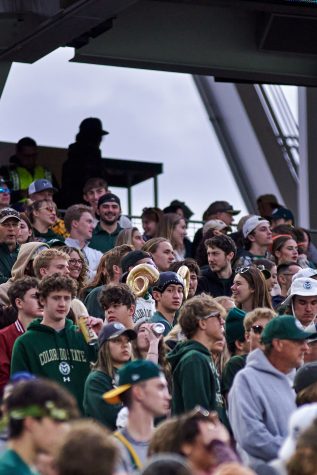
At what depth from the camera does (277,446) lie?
31.6 feet

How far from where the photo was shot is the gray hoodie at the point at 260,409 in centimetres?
970

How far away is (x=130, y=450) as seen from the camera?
893cm

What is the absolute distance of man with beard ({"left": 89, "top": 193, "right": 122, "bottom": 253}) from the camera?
16688 millimetres

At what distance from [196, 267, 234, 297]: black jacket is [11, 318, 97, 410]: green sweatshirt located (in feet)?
12.8

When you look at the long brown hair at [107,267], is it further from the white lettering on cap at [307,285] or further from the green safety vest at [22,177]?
the green safety vest at [22,177]

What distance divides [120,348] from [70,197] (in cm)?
908

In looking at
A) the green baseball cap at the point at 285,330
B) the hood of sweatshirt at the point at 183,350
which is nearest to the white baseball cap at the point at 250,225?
the hood of sweatshirt at the point at 183,350

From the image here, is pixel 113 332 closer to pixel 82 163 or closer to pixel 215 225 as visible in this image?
pixel 215 225

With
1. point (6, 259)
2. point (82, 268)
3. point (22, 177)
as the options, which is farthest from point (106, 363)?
point (22, 177)

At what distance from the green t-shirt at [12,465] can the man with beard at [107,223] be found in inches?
378

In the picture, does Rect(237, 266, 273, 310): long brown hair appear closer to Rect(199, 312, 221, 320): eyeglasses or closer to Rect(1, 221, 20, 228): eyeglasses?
Rect(199, 312, 221, 320): eyeglasses

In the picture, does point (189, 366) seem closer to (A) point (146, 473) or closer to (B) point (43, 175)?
(A) point (146, 473)

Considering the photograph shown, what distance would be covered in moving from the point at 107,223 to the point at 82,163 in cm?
296

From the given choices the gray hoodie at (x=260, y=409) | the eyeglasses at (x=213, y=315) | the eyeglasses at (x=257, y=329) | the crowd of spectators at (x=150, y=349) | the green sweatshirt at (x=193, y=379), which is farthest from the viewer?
the eyeglasses at (x=257, y=329)
